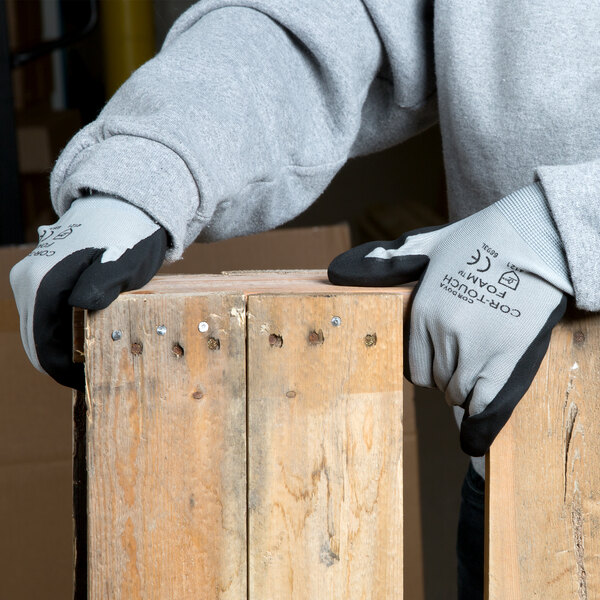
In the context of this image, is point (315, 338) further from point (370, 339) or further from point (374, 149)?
point (374, 149)

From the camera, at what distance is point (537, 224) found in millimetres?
552

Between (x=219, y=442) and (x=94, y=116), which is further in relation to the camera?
(x=94, y=116)

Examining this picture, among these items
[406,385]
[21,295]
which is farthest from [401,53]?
[406,385]

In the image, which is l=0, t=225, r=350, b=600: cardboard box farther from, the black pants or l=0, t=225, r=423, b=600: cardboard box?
the black pants

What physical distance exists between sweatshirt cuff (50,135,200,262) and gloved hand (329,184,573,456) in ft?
0.68

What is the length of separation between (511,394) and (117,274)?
0.31 m

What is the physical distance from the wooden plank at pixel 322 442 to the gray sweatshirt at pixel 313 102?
0.15 m

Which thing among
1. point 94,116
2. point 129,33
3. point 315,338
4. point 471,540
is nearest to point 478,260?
point 315,338

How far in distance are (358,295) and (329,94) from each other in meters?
0.35

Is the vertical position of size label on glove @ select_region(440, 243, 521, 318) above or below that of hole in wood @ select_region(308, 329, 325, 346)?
above

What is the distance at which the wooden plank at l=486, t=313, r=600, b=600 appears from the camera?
580 millimetres

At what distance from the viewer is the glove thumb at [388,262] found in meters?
0.59

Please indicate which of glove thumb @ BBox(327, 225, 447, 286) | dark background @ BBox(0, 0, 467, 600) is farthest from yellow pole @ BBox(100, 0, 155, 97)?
glove thumb @ BBox(327, 225, 447, 286)

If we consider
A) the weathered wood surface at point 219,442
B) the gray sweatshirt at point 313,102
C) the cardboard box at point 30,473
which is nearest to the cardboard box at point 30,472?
the cardboard box at point 30,473
